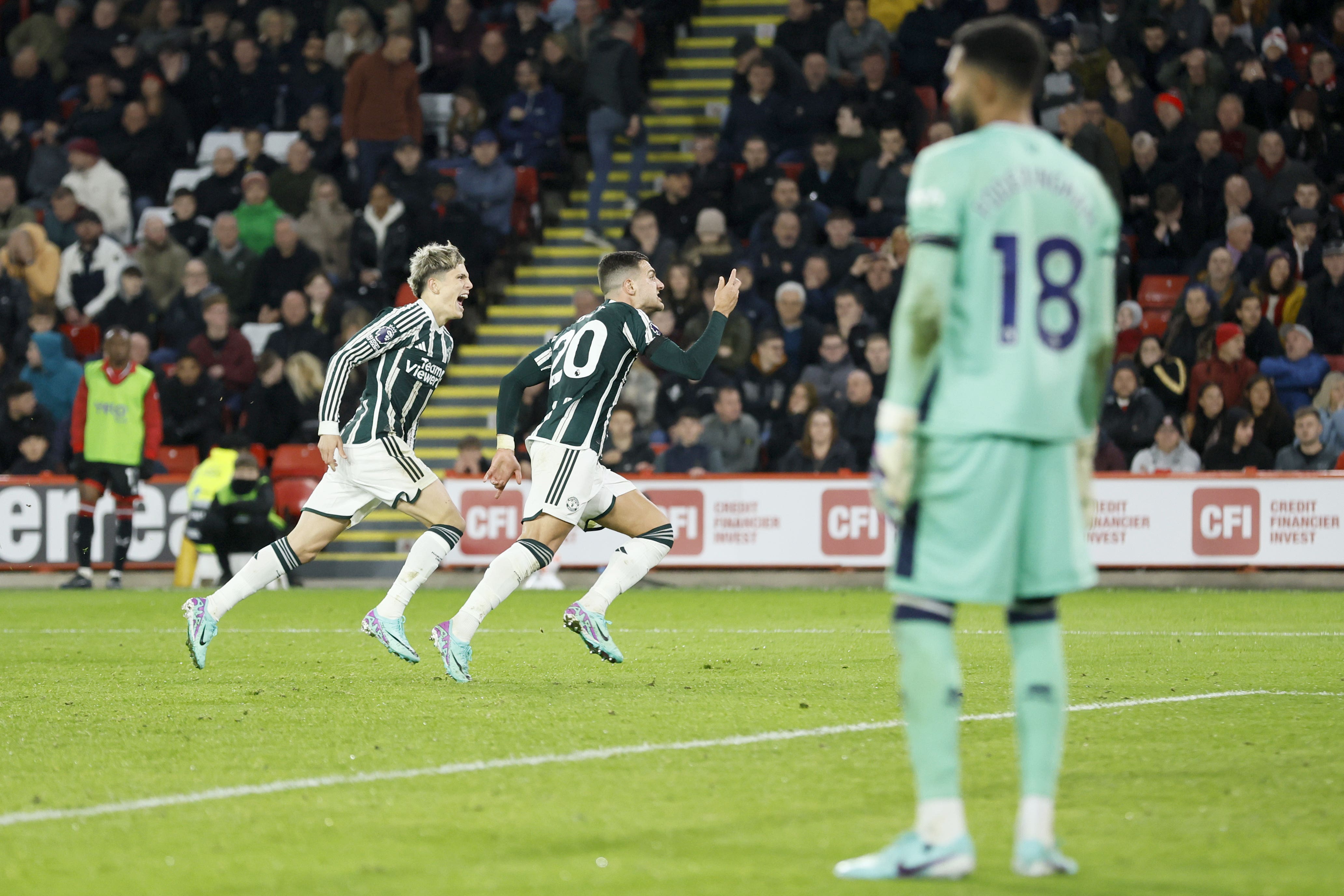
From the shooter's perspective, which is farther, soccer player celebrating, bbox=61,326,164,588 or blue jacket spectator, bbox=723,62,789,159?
blue jacket spectator, bbox=723,62,789,159

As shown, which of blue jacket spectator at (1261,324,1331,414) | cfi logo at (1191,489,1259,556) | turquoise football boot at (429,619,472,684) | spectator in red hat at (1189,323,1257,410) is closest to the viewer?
turquoise football boot at (429,619,472,684)

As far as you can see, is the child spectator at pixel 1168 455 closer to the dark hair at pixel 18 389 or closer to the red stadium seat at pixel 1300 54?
the red stadium seat at pixel 1300 54

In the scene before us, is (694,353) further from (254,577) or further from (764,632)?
(764,632)

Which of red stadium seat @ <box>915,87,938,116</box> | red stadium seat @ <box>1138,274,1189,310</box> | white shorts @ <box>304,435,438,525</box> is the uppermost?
red stadium seat @ <box>915,87,938,116</box>

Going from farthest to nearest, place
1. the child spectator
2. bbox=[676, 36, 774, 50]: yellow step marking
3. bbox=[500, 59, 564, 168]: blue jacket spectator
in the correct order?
bbox=[676, 36, 774, 50]: yellow step marking < bbox=[500, 59, 564, 168]: blue jacket spectator < the child spectator

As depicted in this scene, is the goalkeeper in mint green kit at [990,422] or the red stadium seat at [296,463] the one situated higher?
the goalkeeper in mint green kit at [990,422]

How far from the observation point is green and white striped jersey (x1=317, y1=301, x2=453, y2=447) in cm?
1002

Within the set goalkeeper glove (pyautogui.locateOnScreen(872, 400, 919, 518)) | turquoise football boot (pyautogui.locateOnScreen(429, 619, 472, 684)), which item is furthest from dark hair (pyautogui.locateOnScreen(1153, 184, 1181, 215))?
goalkeeper glove (pyautogui.locateOnScreen(872, 400, 919, 518))

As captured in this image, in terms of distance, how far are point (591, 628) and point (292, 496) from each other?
9.82m

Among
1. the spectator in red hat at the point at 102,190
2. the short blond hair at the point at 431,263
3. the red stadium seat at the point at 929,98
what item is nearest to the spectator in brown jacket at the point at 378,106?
the spectator in red hat at the point at 102,190

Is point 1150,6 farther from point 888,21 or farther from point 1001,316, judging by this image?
point 1001,316

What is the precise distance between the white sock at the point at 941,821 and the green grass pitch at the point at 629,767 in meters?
0.12

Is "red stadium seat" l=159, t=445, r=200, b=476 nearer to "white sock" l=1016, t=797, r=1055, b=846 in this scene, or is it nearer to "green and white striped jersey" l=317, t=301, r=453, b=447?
"green and white striped jersey" l=317, t=301, r=453, b=447

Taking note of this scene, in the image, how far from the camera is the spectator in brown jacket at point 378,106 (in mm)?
22312
